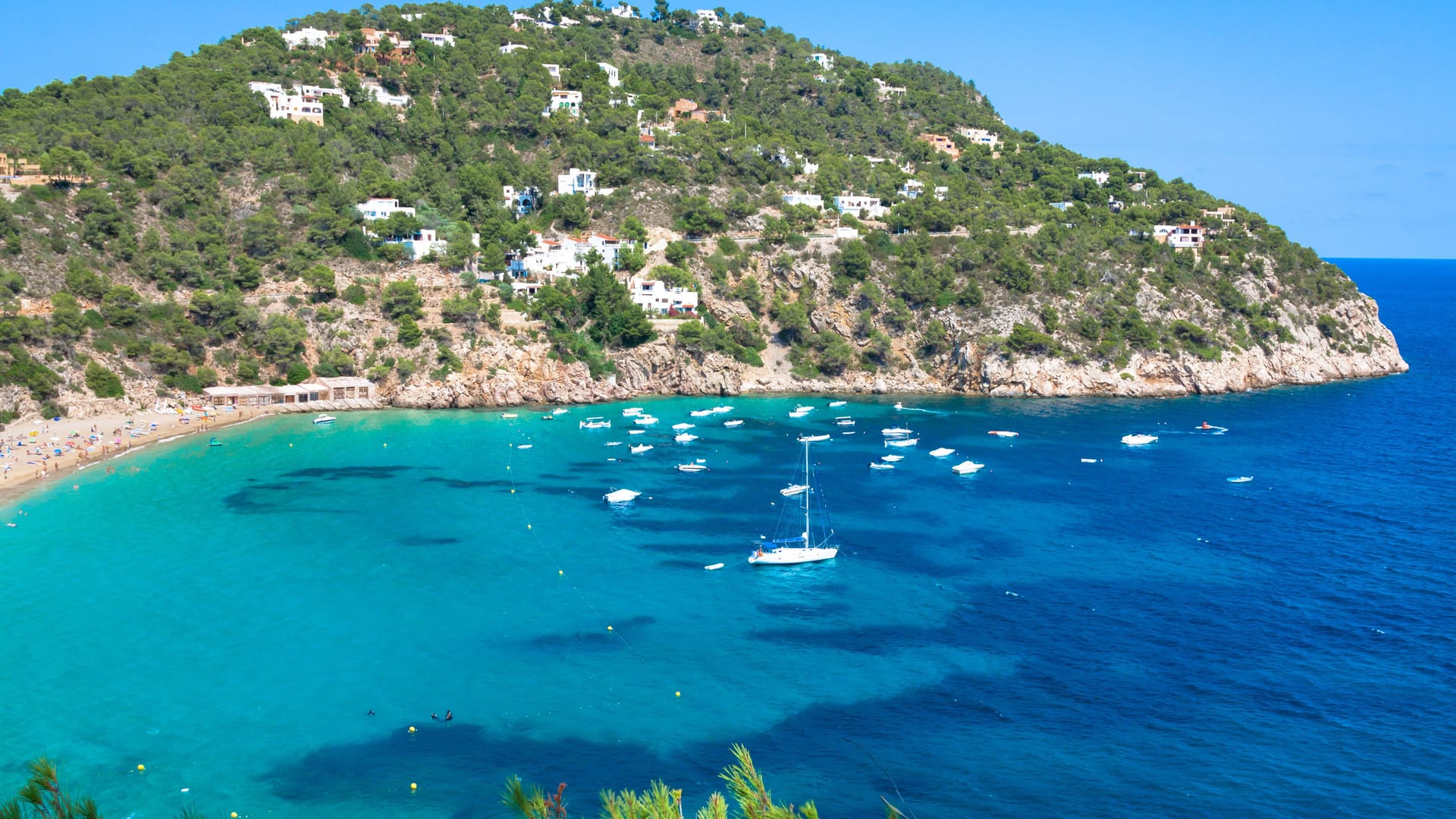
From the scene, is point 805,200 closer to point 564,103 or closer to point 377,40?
point 564,103

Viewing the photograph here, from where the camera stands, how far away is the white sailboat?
44.7 m

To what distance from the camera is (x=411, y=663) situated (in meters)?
33.8

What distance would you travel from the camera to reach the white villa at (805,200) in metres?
103

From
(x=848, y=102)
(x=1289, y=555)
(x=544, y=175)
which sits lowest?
(x=1289, y=555)

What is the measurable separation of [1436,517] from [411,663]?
162 ft

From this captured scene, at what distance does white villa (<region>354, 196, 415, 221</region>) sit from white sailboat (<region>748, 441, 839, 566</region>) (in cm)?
5240

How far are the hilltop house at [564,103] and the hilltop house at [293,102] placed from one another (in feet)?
75.2

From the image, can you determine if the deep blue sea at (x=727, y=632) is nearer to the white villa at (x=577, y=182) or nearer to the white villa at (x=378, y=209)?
the white villa at (x=378, y=209)

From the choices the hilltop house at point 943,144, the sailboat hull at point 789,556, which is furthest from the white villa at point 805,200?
the sailboat hull at point 789,556

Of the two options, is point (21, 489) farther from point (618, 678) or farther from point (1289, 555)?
point (1289, 555)

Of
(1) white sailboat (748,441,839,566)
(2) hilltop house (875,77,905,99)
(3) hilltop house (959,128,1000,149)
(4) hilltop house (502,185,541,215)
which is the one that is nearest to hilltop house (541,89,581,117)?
(4) hilltop house (502,185,541,215)

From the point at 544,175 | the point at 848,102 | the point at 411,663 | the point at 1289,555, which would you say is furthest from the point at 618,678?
the point at 848,102

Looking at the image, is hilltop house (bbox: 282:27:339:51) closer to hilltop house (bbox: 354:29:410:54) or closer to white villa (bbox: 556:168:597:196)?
hilltop house (bbox: 354:29:410:54)

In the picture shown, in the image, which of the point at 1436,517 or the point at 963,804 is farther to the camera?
the point at 1436,517
